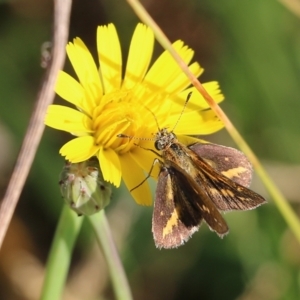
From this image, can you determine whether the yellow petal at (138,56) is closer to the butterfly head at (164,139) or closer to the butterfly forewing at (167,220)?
the butterfly head at (164,139)

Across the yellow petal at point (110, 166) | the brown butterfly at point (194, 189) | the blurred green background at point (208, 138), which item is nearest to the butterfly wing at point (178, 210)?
the brown butterfly at point (194, 189)

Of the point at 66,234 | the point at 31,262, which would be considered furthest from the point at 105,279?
the point at 66,234

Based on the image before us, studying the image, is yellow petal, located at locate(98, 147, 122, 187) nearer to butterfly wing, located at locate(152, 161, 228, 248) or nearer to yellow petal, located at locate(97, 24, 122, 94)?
butterfly wing, located at locate(152, 161, 228, 248)

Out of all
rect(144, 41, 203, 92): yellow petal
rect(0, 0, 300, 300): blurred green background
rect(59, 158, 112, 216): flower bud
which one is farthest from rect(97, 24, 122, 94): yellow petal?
rect(0, 0, 300, 300): blurred green background

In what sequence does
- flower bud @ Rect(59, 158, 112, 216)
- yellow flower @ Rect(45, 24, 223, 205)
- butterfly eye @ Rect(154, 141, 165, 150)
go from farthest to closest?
butterfly eye @ Rect(154, 141, 165, 150) → yellow flower @ Rect(45, 24, 223, 205) → flower bud @ Rect(59, 158, 112, 216)

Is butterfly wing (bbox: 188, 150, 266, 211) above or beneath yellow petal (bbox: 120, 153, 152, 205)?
beneath

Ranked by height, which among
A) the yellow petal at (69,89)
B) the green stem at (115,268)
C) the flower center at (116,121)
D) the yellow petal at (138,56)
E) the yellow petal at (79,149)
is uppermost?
the yellow petal at (138,56)
